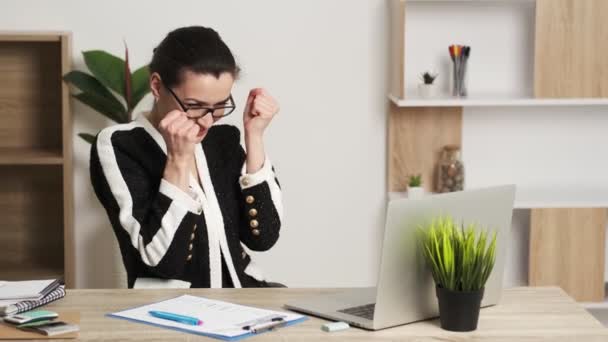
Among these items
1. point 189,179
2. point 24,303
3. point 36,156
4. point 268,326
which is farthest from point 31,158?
point 268,326

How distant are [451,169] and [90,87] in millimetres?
1418

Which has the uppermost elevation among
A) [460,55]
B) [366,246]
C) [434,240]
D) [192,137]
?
[460,55]

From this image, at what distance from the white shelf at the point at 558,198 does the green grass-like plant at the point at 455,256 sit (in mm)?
1873

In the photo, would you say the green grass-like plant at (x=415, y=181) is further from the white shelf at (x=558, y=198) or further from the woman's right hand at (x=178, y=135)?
the woman's right hand at (x=178, y=135)

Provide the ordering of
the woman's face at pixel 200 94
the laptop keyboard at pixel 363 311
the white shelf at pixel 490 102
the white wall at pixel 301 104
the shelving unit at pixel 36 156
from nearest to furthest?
the laptop keyboard at pixel 363 311 < the woman's face at pixel 200 94 < the white shelf at pixel 490 102 < the shelving unit at pixel 36 156 < the white wall at pixel 301 104

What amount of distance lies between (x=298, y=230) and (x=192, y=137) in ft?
5.51

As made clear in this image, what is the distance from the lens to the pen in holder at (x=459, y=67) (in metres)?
3.71

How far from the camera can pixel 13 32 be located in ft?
12.4

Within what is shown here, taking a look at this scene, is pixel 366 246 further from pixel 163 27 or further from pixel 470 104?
pixel 163 27

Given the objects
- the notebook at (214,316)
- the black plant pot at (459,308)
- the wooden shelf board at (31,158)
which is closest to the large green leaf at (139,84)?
the wooden shelf board at (31,158)

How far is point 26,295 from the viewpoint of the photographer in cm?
210

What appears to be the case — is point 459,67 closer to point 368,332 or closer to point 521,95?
point 521,95

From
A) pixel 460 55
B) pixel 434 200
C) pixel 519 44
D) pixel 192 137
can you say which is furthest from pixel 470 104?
pixel 434 200

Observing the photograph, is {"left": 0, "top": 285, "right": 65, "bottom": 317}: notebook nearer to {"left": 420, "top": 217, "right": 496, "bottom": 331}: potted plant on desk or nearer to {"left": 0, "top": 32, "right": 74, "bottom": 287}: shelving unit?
{"left": 420, "top": 217, "right": 496, "bottom": 331}: potted plant on desk
